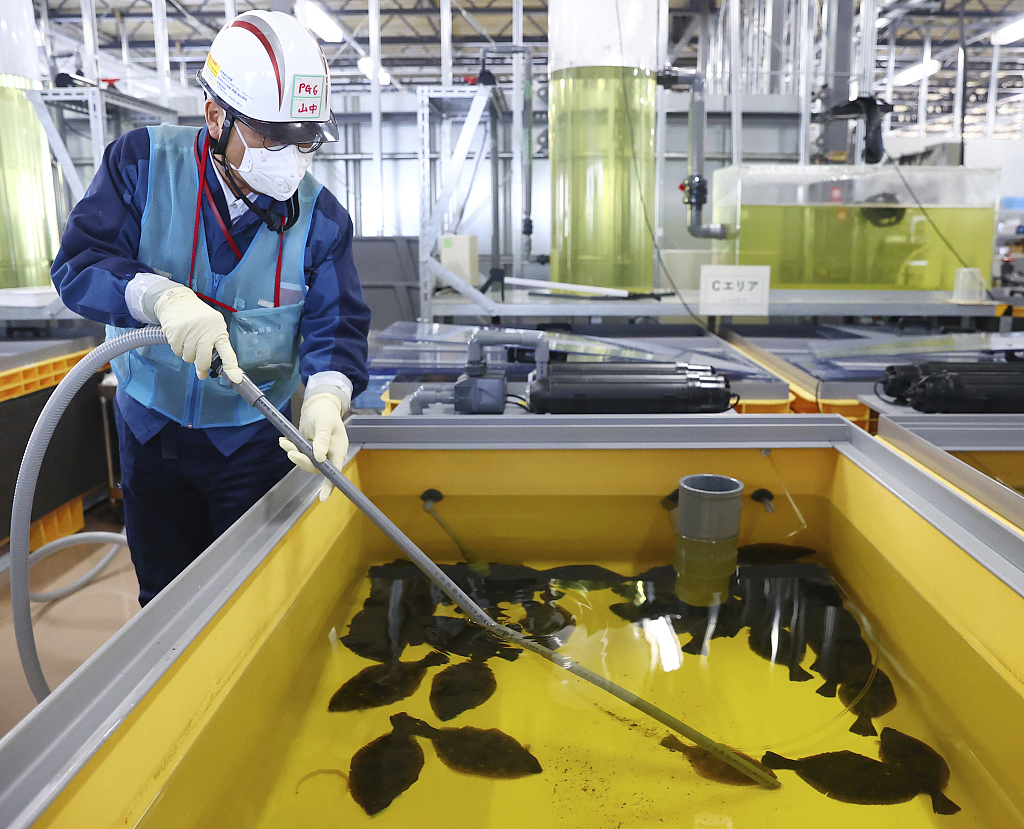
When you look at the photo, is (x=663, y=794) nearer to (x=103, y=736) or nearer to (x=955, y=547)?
(x=955, y=547)

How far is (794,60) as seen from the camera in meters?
5.56

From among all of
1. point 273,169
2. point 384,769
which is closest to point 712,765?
point 384,769

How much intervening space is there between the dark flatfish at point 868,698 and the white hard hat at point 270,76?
1218mm

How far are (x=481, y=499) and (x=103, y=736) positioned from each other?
3.04ft

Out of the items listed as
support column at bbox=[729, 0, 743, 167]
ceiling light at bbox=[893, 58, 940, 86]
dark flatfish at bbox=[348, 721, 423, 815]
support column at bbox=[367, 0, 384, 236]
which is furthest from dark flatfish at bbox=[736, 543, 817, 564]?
ceiling light at bbox=[893, 58, 940, 86]

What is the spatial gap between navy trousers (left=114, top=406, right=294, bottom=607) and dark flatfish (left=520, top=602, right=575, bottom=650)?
0.57 metres

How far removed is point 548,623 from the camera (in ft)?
4.05

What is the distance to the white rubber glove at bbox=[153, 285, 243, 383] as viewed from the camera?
109 cm

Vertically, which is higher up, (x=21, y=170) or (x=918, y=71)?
(x=918, y=71)

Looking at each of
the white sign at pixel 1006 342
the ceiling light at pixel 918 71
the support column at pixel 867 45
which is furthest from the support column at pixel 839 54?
the ceiling light at pixel 918 71

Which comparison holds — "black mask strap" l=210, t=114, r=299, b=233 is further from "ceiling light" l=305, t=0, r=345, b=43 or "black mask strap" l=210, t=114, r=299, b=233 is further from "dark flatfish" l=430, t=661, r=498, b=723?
"ceiling light" l=305, t=0, r=345, b=43

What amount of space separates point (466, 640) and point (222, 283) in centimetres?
77

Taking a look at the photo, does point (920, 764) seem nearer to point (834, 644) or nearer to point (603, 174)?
point (834, 644)

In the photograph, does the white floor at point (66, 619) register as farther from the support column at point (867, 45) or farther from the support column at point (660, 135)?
the support column at point (867, 45)
